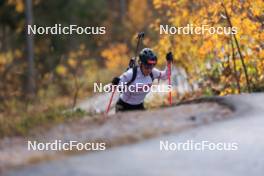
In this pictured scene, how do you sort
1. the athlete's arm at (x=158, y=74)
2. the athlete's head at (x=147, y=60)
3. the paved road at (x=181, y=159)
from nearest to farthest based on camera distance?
the paved road at (x=181, y=159)
the athlete's head at (x=147, y=60)
the athlete's arm at (x=158, y=74)

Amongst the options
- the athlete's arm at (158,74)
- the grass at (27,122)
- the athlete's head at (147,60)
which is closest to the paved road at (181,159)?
the grass at (27,122)

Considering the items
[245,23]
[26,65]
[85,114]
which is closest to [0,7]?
[26,65]

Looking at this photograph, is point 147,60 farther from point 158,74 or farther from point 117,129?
point 117,129

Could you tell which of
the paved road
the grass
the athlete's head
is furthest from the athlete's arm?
the paved road

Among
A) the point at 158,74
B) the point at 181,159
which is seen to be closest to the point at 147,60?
the point at 158,74

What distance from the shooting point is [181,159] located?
7.82m

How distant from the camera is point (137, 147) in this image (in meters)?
8.07

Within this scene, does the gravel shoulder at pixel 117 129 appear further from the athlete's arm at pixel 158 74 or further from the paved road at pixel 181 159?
the athlete's arm at pixel 158 74

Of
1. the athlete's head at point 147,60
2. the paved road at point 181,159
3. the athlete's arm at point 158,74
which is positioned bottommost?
the paved road at point 181,159

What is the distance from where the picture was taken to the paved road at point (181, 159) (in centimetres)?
720

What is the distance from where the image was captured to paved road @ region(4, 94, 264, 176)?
7203 mm

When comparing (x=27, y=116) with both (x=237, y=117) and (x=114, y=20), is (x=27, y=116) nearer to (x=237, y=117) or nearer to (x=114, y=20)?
(x=237, y=117)

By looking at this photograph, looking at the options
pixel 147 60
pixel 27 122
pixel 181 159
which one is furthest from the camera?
pixel 147 60

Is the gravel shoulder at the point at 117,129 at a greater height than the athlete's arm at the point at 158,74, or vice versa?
the athlete's arm at the point at 158,74
